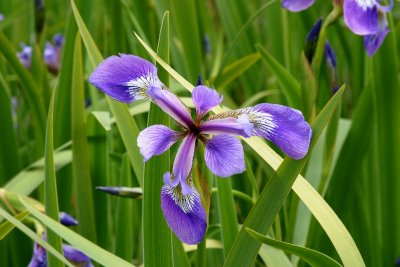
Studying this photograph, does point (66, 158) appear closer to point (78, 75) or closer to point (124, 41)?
point (78, 75)

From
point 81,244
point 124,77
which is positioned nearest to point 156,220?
point 81,244

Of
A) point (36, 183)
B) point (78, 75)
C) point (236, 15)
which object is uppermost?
point (236, 15)

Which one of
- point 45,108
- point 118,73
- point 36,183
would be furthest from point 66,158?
point 118,73

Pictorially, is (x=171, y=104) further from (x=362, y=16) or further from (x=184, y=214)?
(x=362, y=16)

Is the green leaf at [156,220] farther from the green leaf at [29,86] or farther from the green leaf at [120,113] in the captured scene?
the green leaf at [29,86]

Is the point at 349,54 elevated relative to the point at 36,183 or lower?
elevated

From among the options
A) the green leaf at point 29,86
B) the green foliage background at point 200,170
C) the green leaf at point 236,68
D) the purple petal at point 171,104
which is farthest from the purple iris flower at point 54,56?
the purple petal at point 171,104
